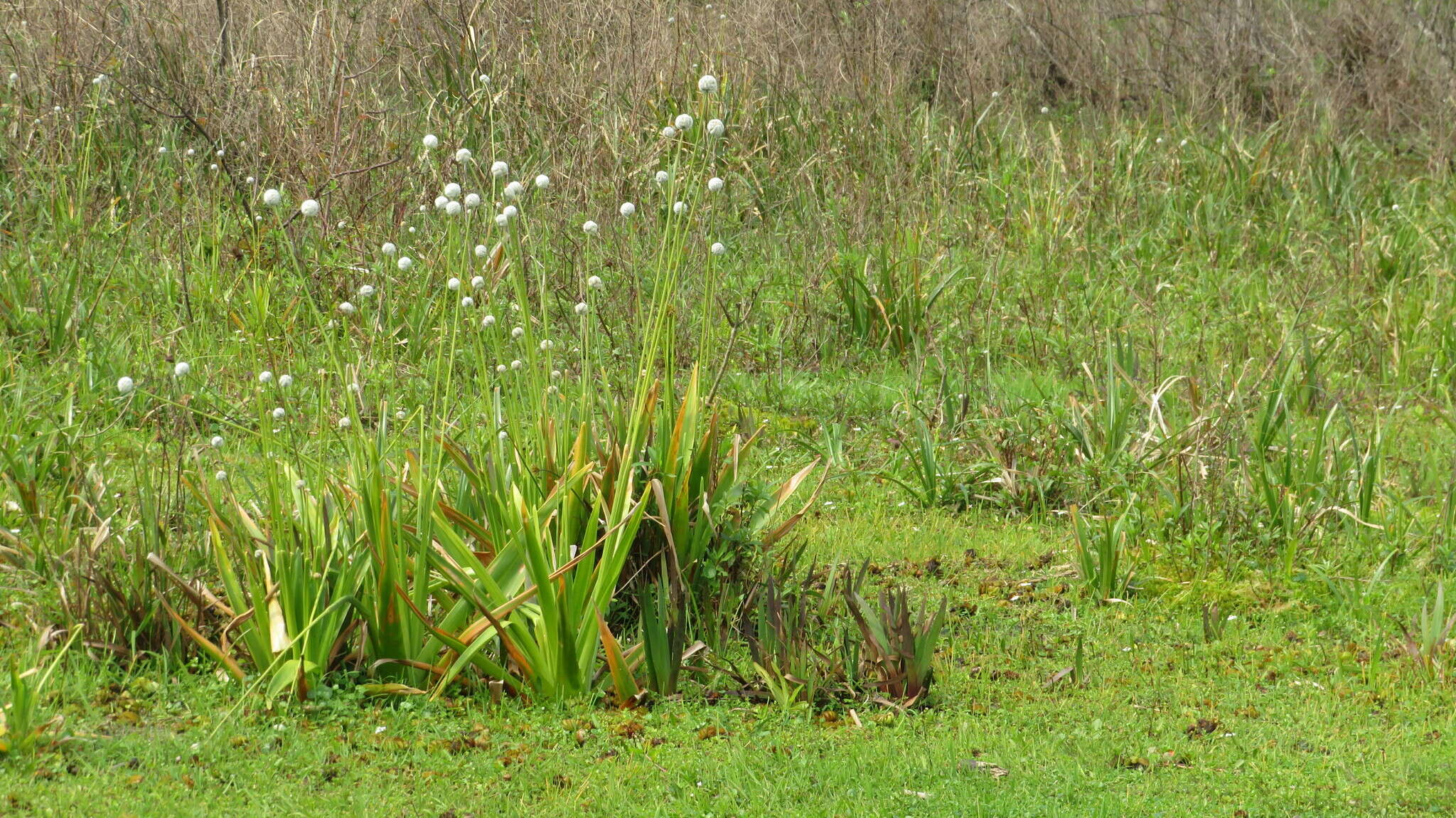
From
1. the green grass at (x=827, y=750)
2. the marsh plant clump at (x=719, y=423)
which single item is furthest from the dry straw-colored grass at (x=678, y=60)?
the green grass at (x=827, y=750)

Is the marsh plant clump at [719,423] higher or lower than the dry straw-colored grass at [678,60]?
Answer: lower

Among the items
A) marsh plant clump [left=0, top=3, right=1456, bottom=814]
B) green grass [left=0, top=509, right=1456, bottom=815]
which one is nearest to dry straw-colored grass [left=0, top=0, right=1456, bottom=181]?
marsh plant clump [left=0, top=3, right=1456, bottom=814]

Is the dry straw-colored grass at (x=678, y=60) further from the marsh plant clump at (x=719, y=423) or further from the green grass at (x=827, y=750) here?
the green grass at (x=827, y=750)

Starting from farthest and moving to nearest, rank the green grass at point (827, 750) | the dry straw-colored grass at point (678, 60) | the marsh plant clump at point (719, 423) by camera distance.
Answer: the dry straw-colored grass at point (678, 60)
the marsh plant clump at point (719, 423)
the green grass at point (827, 750)

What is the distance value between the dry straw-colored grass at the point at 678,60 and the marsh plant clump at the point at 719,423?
0.06 m

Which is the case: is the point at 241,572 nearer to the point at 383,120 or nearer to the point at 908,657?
the point at 908,657

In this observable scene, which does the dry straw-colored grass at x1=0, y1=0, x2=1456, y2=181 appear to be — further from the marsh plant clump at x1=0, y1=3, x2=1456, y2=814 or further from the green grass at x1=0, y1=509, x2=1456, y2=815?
the green grass at x1=0, y1=509, x2=1456, y2=815

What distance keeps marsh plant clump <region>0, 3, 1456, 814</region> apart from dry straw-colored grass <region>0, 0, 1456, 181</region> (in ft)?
0.20

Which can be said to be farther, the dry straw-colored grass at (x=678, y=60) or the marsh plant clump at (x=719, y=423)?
the dry straw-colored grass at (x=678, y=60)

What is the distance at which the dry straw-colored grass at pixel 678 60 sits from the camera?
24.7 feet

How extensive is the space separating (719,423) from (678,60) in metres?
3.86

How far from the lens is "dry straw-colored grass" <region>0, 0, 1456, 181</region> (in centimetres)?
754

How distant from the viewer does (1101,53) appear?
11070 mm

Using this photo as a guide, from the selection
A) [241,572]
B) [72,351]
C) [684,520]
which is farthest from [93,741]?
[72,351]
